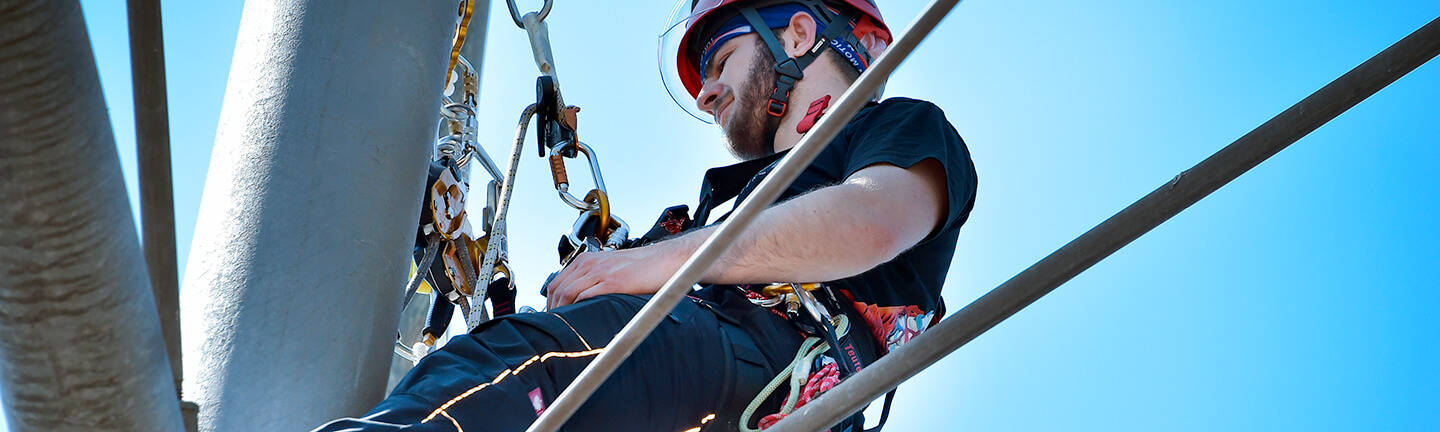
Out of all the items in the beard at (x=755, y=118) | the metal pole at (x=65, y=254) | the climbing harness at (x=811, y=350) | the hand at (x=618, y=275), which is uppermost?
the beard at (x=755, y=118)

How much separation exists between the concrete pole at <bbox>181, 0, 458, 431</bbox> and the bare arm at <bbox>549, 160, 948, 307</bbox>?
0.40 meters

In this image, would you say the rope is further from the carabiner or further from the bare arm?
the carabiner

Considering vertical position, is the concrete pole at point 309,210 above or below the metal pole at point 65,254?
above

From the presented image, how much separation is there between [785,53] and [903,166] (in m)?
0.94

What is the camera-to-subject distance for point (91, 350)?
930 mm

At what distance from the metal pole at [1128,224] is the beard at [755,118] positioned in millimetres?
1832

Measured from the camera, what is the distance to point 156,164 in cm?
123

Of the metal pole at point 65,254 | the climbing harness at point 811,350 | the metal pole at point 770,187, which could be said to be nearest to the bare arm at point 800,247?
the climbing harness at point 811,350

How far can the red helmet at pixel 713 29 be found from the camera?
3.09 metres

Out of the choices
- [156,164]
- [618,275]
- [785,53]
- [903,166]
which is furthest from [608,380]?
[785,53]

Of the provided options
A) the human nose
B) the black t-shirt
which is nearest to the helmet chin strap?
the human nose

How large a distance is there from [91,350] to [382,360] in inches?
32.0

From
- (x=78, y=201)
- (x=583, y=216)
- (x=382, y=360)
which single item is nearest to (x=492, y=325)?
(x=382, y=360)

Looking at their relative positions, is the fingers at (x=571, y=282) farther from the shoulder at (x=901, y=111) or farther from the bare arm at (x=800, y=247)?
the shoulder at (x=901, y=111)
